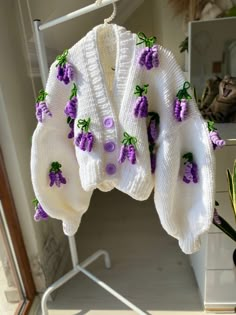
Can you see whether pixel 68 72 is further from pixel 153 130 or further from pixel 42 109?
pixel 153 130

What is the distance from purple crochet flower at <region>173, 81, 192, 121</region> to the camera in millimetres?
791

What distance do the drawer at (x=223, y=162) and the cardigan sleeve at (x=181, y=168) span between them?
1.08ft

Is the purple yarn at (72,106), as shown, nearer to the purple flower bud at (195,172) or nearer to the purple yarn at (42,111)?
the purple yarn at (42,111)

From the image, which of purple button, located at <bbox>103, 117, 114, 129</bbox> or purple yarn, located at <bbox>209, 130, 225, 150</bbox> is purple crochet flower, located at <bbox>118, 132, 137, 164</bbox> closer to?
purple button, located at <bbox>103, 117, 114, 129</bbox>

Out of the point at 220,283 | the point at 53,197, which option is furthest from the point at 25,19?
the point at 220,283

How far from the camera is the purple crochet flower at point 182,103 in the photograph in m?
0.79

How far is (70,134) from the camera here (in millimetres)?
931

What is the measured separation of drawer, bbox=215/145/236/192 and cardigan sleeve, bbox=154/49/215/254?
329 millimetres

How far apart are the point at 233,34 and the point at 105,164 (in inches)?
36.1

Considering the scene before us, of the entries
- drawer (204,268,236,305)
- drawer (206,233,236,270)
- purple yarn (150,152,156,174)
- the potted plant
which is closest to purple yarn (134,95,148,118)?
purple yarn (150,152,156,174)

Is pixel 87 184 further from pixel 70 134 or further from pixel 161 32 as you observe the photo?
pixel 161 32

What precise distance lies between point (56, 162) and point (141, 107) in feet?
1.05

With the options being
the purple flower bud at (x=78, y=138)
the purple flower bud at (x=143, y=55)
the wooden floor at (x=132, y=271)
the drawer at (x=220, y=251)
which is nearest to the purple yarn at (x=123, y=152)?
the purple flower bud at (x=78, y=138)

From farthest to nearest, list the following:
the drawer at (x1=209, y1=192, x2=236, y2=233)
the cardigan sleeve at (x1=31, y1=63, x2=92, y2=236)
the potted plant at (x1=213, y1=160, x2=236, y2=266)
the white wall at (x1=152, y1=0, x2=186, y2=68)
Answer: the white wall at (x1=152, y1=0, x2=186, y2=68) → the drawer at (x1=209, y1=192, x2=236, y2=233) → the potted plant at (x1=213, y1=160, x2=236, y2=266) → the cardigan sleeve at (x1=31, y1=63, x2=92, y2=236)
